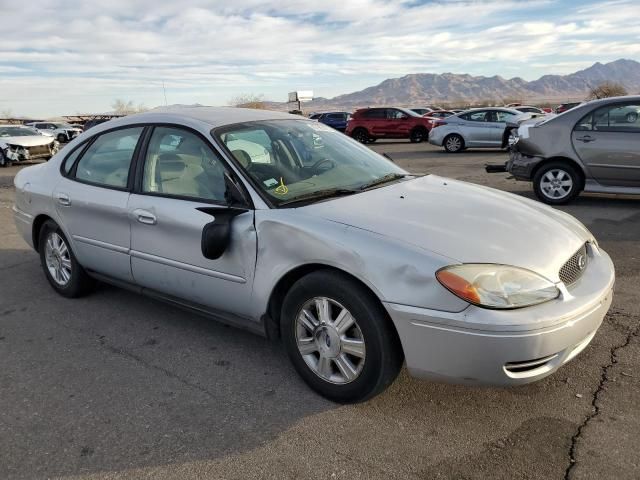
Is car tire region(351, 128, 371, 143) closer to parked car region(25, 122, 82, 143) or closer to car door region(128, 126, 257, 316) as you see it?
parked car region(25, 122, 82, 143)

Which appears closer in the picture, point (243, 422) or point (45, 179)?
point (243, 422)

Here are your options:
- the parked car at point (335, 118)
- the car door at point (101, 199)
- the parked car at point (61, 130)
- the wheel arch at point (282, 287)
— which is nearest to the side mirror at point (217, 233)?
the wheel arch at point (282, 287)

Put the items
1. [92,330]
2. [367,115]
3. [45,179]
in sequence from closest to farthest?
[92,330] < [45,179] < [367,115]

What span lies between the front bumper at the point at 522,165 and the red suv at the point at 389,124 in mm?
15501

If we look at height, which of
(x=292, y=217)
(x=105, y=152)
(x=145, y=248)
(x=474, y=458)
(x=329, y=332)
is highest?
(x=105, y=152)

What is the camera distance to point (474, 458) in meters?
2.46

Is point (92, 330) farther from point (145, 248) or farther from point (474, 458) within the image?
point (474, 458)

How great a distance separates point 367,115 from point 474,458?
22.8 m

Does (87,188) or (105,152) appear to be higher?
(105,152)

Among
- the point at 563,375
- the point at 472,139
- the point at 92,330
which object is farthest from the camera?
the point at 472,139

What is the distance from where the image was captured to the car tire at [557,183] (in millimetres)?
7809

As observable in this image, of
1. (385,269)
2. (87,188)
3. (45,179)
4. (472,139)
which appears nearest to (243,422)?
(385,269)

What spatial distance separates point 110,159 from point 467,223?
2730mm

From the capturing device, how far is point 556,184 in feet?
26.1
